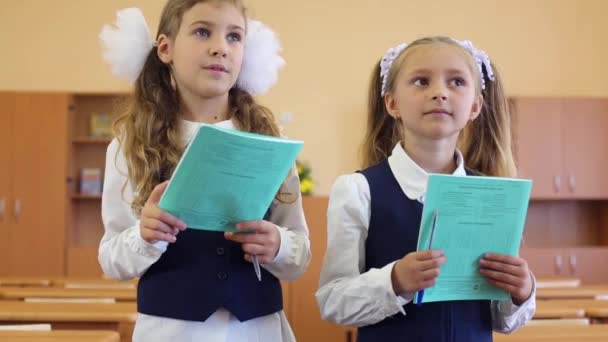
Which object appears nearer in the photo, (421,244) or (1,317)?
(421,244)

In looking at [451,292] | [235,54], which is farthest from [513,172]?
[235,54]

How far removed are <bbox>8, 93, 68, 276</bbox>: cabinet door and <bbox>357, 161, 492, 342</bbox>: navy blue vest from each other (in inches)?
216

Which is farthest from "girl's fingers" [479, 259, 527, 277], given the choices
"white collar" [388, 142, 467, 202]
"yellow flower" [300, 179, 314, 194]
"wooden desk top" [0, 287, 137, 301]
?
"yellow flower" [300, 179, 314, 194]

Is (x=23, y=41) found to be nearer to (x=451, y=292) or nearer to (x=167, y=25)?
(x=167, y=25)

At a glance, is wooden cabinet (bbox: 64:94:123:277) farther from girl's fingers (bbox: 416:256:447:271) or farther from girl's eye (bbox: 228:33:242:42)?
girl's fingers (bbox: 416:256:447:271)

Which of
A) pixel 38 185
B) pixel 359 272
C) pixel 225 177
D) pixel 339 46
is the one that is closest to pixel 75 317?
pixel 359 272

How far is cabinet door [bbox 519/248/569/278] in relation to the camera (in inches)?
266

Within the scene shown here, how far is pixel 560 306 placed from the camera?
128 inches

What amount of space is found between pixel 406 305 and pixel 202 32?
0.78 meters

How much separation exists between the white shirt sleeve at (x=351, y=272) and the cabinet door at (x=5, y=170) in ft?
18.5

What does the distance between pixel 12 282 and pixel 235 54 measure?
13.2 ft

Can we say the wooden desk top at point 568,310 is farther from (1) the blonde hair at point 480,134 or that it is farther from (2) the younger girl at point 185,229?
(2) the younger girl at point 185,229

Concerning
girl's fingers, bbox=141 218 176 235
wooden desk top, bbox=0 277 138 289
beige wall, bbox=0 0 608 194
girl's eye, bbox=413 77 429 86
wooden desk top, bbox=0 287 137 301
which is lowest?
wooden desk top, bbox=0 287 137 301

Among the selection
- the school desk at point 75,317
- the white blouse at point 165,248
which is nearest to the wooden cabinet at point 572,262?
the school desk at point 75,317
